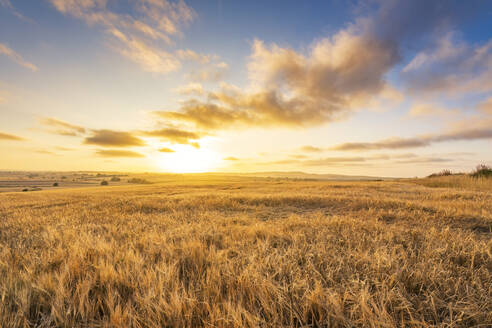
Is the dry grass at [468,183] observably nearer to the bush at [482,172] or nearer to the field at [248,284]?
the bush at [482,172]

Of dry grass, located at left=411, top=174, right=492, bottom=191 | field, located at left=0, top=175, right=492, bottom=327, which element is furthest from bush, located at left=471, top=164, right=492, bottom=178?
field, located at left=0, top=175, right=492, bottom=327

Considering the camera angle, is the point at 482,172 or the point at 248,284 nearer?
the point at 248,284

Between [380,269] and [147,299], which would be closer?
[147,299]

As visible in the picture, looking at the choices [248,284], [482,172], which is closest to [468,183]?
[482,172]

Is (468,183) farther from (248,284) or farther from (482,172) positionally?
(248,284)

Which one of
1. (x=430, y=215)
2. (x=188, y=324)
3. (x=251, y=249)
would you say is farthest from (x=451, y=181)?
(x=188, y=324)

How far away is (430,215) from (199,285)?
21.5 feet

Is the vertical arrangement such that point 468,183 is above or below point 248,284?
below

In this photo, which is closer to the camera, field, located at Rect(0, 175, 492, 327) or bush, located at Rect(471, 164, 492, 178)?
field, located at Rect(0, 175, 492, 327)

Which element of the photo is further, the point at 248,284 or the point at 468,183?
the point at 468,183

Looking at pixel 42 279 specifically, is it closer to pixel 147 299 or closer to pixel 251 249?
pixel 147 299

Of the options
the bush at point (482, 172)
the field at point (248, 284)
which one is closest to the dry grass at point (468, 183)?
the bush at point (482, 172)

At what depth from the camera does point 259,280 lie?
6.60 feet

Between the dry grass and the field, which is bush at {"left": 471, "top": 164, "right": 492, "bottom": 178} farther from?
the field
